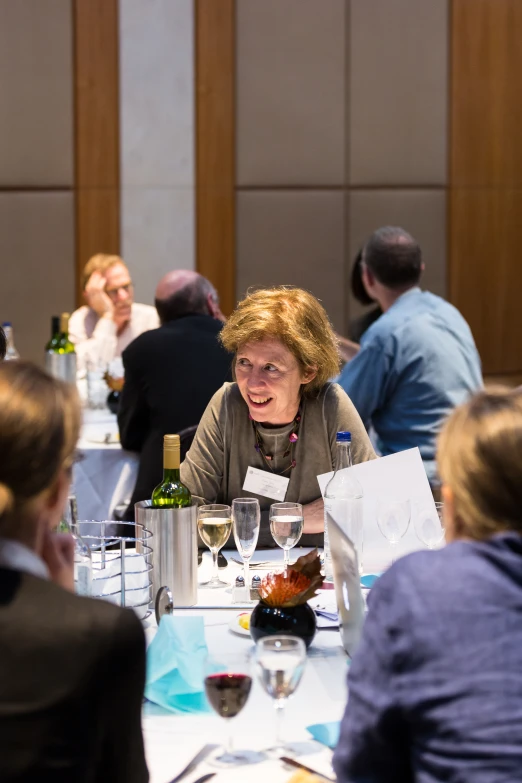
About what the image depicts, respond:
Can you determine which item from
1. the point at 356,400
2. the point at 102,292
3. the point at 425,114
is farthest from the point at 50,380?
the point at 425,114

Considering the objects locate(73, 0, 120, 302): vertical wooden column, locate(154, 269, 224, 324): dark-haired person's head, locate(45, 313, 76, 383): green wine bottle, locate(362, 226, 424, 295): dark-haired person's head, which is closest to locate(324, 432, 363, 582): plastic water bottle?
locate(154, 269, 224, 324): dark-haired person's head

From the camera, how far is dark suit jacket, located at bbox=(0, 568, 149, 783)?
107cm

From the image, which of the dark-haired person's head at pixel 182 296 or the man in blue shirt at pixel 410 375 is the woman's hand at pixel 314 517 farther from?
the dark-haired person's head at pixel 182 296

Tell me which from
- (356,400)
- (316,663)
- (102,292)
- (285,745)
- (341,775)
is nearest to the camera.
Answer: (341,775)

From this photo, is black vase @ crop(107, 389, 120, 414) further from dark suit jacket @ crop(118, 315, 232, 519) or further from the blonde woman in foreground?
the blonde woman in foreground

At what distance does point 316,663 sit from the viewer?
167cm

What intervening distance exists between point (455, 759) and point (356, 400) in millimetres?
2797

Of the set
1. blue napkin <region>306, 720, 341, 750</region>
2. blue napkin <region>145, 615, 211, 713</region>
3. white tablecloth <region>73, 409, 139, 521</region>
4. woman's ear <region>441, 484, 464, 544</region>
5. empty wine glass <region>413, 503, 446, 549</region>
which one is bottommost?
white tablecloth <region>73, 409, 139, 521</region>

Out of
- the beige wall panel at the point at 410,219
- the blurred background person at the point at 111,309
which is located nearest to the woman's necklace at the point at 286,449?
the blurred background person at the point at 111,309

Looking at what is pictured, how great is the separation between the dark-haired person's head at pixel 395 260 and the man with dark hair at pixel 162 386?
0.81 metres

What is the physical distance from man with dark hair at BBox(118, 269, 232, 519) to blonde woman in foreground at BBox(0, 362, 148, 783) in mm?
2439

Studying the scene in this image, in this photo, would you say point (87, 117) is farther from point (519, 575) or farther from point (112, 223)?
point (519, 575)

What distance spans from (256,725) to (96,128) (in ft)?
17.5

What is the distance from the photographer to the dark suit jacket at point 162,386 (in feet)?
12.0
